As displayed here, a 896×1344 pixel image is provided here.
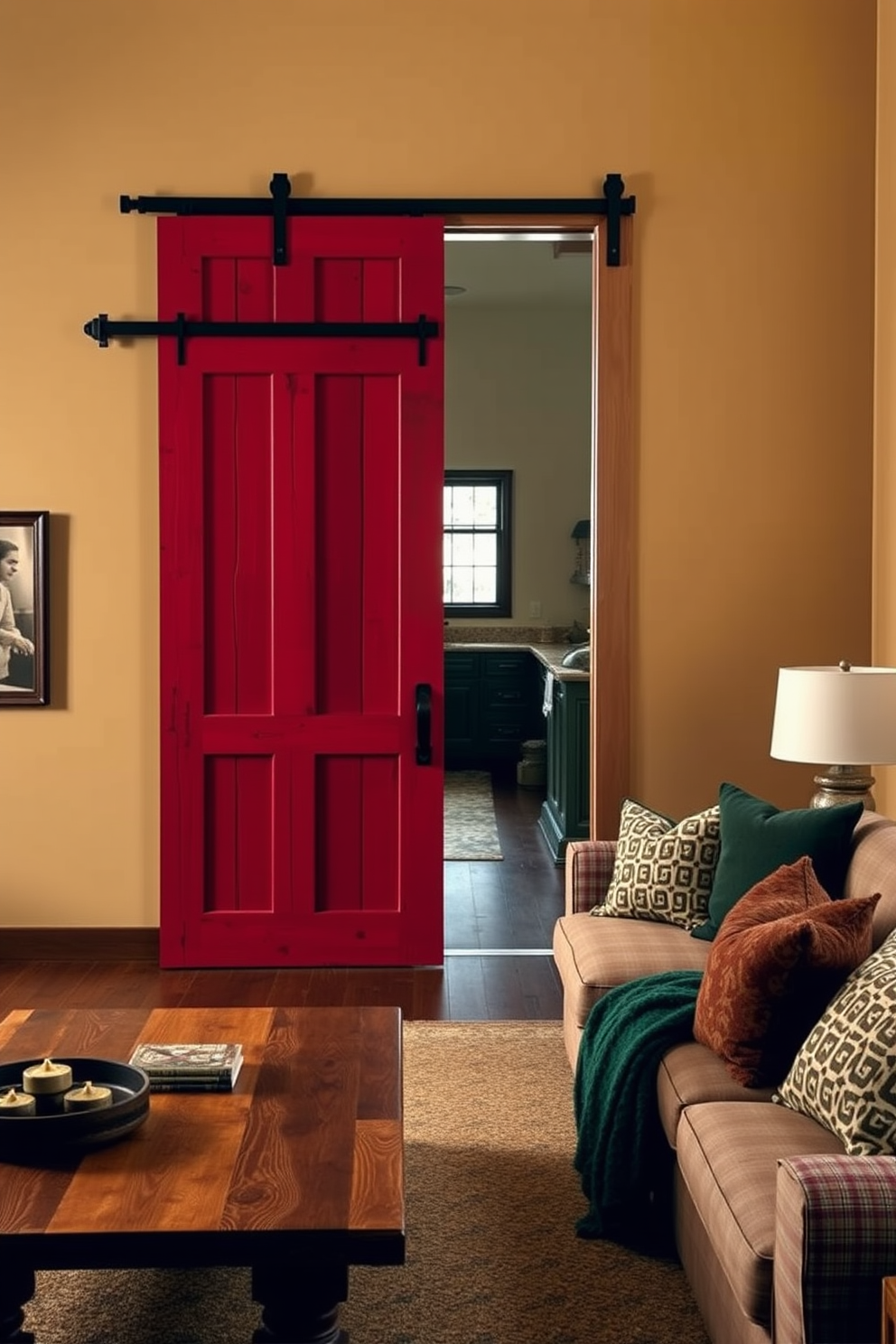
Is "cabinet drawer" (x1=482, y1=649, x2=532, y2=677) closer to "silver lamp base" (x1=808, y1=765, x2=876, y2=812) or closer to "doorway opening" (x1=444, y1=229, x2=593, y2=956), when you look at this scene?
"doorway opening" (x1=444, y1=229, x2=593, y2=956)

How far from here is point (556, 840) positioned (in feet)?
25.6

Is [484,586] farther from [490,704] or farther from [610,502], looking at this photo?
[610,502]

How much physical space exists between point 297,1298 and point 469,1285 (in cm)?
68

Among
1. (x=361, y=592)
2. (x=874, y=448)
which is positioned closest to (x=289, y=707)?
(x=361, y=592)

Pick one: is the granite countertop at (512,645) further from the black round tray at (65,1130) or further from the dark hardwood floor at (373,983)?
the black round tray at (65,1130)

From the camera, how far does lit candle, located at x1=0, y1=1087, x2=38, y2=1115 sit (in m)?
2.69

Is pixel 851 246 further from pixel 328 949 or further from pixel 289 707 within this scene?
pixel 328 949

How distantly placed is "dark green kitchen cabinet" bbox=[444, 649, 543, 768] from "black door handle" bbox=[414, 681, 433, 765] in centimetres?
569

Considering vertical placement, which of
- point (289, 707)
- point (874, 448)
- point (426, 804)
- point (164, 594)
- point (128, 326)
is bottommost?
point (426, 804)

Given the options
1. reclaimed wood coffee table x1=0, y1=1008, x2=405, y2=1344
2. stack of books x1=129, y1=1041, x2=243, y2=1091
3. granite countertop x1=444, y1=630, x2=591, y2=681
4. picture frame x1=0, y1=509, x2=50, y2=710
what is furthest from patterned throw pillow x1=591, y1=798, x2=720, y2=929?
granite countertop x1=444, y1=630, x2=591, y2=681

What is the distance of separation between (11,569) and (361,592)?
1.29 meters

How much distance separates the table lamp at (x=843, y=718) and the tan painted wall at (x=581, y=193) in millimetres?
1221

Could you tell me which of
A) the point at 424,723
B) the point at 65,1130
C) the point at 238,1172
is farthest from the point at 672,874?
the point at 65,1130

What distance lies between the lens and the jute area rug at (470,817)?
8016 millimetres
